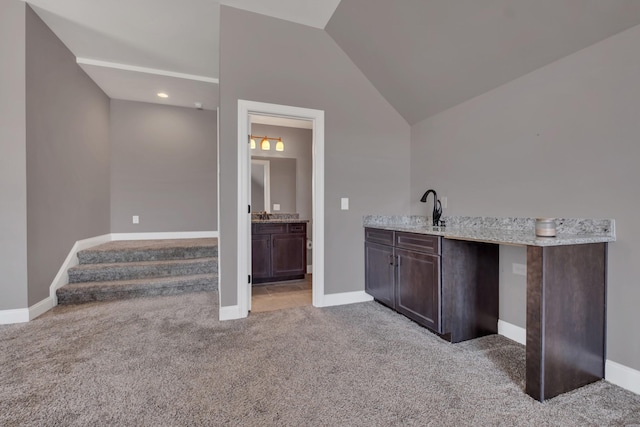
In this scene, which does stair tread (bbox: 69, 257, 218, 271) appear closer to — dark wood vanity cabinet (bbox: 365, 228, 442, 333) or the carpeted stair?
the carpeted stair

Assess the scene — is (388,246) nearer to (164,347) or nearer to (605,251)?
(605,251)

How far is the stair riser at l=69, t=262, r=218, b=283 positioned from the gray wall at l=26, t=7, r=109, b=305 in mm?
297

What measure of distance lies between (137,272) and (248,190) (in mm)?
2061

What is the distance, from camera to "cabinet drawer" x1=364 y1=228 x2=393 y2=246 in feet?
9.39

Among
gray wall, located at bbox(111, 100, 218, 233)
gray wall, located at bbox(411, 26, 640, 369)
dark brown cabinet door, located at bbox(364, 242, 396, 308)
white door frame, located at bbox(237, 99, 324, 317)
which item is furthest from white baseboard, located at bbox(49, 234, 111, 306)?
gray wall, located at bbox(411, 26, 640, 369)

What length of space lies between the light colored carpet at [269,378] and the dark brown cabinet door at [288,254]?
143cm

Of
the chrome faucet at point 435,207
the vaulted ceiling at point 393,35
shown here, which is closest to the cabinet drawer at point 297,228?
the chrome faucet at point 435,207

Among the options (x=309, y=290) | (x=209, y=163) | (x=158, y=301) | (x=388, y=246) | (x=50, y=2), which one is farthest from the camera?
Result: (x=209, y=163)

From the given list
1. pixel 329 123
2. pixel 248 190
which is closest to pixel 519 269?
pixel 329 123

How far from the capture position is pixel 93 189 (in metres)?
4.04

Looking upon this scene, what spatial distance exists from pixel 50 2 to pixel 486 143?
4.03 m

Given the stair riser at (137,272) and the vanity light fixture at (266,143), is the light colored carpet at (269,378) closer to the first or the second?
the stair riser at (137,272)

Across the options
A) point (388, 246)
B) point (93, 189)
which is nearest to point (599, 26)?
point (388, 246)

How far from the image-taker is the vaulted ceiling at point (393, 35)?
1.86 m
